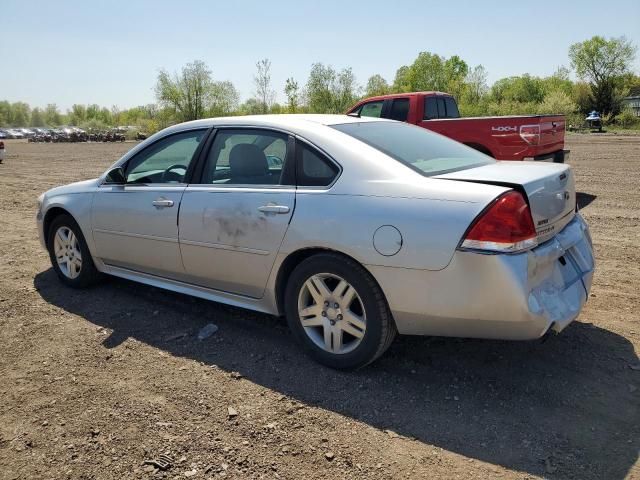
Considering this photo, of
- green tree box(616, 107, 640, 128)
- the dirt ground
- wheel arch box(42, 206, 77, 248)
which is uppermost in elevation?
green tree box(616, 107, 640, 128)

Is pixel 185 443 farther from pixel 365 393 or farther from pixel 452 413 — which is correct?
pixel 452 413

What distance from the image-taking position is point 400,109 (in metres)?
11.0

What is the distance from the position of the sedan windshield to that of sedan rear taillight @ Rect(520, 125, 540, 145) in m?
5.43

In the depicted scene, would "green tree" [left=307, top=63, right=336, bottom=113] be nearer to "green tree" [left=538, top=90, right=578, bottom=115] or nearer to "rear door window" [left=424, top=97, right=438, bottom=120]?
"green tree" [left=538, top=90, right=578, bottom=115]

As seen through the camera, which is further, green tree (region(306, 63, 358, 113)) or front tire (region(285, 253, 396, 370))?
green tree (region(306, 63, 358, 113))

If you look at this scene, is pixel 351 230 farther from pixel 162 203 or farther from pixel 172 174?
pixel 172 174

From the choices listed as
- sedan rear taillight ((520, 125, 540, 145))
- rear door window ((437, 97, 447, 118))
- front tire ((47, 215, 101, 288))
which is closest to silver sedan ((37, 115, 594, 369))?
front tire ((47, 215, 101, 288))

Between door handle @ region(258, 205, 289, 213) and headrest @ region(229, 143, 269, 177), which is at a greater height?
headrest @ region(229, 143, 269, 177)

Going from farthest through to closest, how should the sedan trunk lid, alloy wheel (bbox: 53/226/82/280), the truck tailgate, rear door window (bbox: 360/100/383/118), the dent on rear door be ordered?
rear door window (bbox: 360/100/383/118), the truck tailgate, alloy wheel (bbox: 53/226/82/280), the dent on rear door, the sedan trunk lid

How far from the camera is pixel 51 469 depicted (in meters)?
2.52

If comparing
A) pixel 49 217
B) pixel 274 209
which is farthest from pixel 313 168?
pixel 49 217

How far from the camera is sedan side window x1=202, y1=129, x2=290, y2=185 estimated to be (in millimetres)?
3627

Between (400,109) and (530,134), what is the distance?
9.92 ft

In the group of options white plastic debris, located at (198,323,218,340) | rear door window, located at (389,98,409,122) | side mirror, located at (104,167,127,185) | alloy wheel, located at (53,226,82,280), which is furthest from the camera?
rear door window, located at (389,98,409,122)
